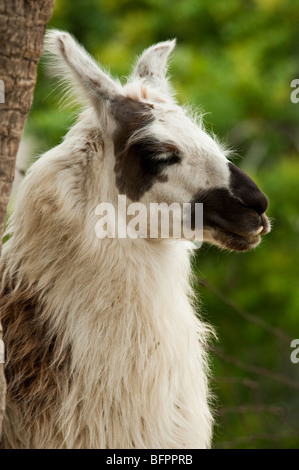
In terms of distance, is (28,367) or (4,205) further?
(28,367)

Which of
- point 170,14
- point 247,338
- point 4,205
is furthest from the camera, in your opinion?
point 170,14

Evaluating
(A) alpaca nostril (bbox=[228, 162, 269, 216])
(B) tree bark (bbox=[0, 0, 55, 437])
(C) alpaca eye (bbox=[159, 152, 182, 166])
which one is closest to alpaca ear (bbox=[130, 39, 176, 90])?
(C) alpaca eye (bbox=[159, 152, 182, 166])

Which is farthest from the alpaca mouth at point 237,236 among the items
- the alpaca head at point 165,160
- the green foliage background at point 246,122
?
the green foliage background at point 246,122

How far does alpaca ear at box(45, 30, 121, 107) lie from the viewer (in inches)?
166

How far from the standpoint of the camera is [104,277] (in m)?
4.29

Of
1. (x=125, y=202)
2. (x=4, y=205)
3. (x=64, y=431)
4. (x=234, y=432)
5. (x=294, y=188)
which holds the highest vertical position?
(x=294, y=188)

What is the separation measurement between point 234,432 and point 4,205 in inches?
393

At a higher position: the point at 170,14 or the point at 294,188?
the point at 170,14

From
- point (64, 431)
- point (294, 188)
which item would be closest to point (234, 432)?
point (294, 188)

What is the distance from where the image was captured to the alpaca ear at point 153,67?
4977 millimetres

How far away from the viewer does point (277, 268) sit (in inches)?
474

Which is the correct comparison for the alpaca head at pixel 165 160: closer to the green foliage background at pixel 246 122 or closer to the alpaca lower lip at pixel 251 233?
the alpaca lower lip at pixel 251 233

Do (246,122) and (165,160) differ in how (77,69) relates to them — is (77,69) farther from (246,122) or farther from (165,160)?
(246,122)

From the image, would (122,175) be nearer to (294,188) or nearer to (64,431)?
(64,431)
